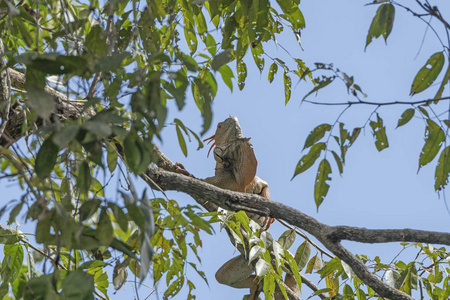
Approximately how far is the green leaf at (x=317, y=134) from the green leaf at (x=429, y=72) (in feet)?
0.89

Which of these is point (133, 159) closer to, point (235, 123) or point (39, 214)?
point (39, 214)

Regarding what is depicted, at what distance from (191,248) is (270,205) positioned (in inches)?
13.0

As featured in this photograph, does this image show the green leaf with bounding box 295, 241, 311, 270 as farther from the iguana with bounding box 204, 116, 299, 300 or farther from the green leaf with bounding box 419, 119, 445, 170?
the green leaf with bounding box 419, 119, 445, 170

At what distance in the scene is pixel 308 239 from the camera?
275cm

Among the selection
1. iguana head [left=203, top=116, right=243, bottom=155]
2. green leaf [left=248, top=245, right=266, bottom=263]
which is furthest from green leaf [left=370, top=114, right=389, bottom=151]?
iguana head [left=203, top=116, right=243, bottom=155]

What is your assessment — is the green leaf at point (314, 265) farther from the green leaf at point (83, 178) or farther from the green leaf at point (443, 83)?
the green leaf at point (83, 178)

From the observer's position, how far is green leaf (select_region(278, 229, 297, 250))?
2.74m

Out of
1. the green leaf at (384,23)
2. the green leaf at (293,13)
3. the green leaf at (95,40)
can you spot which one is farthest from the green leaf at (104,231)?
the green leaf at (293,13)

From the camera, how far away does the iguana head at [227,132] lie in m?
2.98

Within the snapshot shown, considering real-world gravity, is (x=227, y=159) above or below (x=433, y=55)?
above

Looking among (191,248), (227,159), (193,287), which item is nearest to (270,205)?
(191,248)

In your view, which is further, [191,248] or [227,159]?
[227,159]

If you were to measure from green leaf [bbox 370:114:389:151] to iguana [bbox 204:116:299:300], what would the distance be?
3.43 feet

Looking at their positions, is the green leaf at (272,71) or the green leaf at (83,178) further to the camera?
the green leaf at (272,71)
